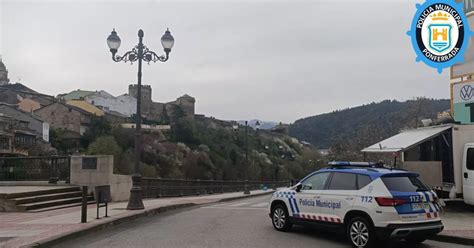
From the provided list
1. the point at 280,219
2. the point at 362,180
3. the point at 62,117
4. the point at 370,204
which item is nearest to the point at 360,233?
the point at 370,204

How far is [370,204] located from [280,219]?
302 centimetres

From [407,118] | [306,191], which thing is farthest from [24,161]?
[407,118]

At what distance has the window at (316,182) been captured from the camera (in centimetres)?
1052

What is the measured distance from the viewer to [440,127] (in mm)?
14766

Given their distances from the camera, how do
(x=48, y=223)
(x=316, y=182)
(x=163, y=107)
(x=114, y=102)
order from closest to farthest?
(x=316, y=182), (x=48, y=223), (x=114, y=102), (x=163, y=107)

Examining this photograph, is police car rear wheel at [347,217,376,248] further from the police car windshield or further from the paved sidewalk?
the paved sidewalk

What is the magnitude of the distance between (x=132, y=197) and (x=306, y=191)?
7.11m

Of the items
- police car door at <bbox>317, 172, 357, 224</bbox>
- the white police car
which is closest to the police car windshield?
the white police car

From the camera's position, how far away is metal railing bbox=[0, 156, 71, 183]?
1998 centimetres

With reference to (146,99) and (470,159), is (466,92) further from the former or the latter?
(146,99)

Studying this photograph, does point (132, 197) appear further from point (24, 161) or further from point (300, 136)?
point (300, 136)

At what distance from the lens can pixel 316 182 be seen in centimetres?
1070

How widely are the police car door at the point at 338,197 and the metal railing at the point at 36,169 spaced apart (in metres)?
13.1

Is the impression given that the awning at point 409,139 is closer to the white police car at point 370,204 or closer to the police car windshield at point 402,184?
the white police car at point 370,204
